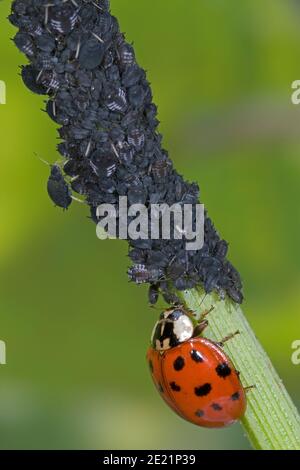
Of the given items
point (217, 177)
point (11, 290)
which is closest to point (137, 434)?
point (11, 290)

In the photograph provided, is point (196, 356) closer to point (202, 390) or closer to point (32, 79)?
point (202, 390)

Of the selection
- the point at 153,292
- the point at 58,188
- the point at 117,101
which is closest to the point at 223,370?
the point at 153,292

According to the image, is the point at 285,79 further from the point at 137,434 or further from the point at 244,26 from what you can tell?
the point at 137,434

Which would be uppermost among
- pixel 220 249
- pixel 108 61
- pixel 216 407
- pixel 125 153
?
pixel 108 61

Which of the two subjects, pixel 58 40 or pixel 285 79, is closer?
pixel 58 40

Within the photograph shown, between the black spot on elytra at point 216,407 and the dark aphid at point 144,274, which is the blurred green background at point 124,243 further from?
the dark aphid at point 144,274

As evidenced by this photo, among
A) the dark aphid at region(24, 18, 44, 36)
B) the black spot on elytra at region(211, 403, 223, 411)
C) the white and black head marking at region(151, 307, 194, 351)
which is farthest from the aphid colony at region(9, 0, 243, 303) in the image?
the black spot on elytra at region(211, 403, 223, 411)
